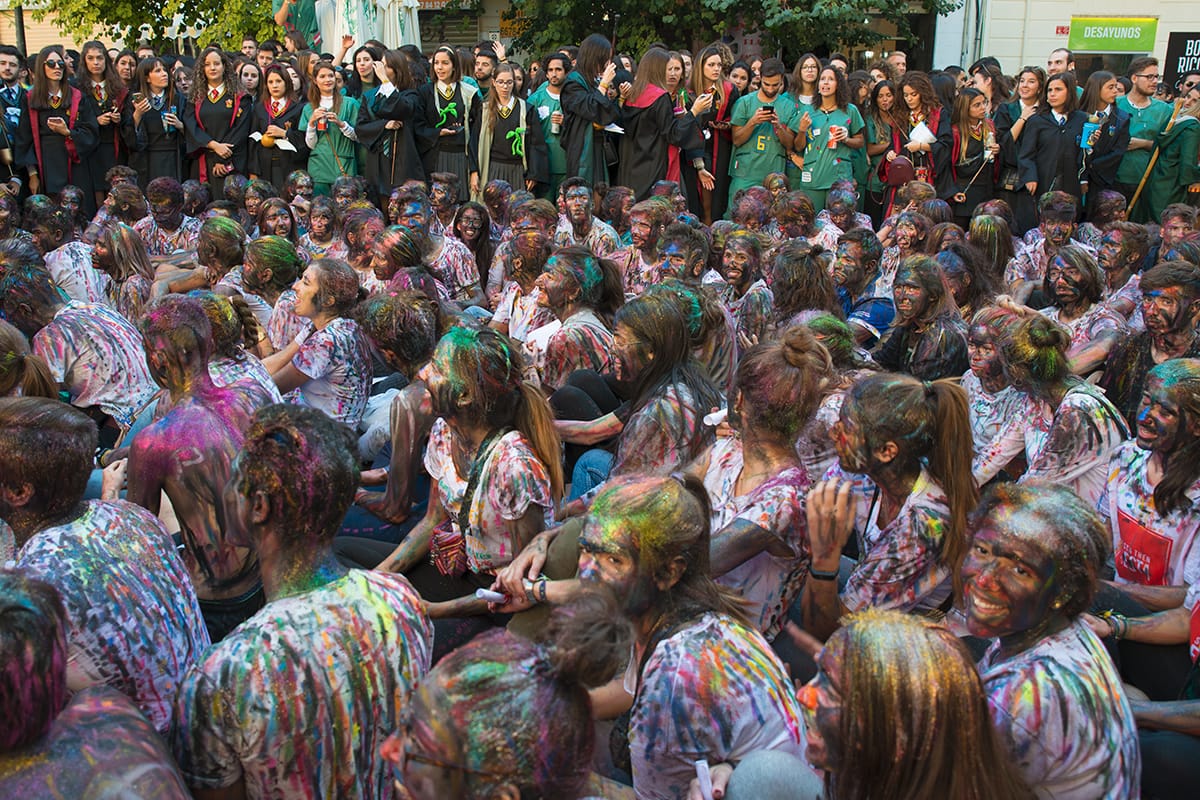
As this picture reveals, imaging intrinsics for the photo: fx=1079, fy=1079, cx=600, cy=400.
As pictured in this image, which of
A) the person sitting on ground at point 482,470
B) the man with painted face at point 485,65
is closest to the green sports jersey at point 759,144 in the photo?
the man with painted face at point 485,65

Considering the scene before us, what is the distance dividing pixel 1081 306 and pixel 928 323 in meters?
1.03

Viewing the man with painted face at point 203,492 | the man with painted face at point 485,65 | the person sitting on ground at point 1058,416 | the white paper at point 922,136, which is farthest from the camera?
the man with painted face at point 485,65

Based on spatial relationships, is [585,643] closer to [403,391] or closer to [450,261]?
[403,391]

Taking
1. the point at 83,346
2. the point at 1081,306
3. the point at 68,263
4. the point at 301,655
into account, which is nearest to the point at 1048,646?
the point at 301,655

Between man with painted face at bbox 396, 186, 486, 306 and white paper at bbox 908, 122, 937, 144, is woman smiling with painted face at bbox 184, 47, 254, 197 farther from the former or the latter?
white paper at bbox 908, 122, 937, 144

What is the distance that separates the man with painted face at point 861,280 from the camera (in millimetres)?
6855

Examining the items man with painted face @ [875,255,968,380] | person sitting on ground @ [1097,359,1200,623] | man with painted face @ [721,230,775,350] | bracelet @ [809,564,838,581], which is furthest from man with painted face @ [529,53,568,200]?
bracelet @ [809,564,838,581]

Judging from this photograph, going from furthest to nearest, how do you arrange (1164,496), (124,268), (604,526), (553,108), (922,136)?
(553,108) → (922,136) → (124,268) → (1164,496) → (604,526)

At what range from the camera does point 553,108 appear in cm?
1162

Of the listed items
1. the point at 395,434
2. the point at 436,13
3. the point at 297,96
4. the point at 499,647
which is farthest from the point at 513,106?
the point at 436,13

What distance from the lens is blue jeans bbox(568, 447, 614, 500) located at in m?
4.51

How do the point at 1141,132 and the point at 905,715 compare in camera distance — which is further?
the point at 1141,132

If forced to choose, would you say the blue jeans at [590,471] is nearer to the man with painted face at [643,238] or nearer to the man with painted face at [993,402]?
the man with painted face at [993,402]

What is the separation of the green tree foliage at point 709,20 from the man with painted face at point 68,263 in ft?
39.3
